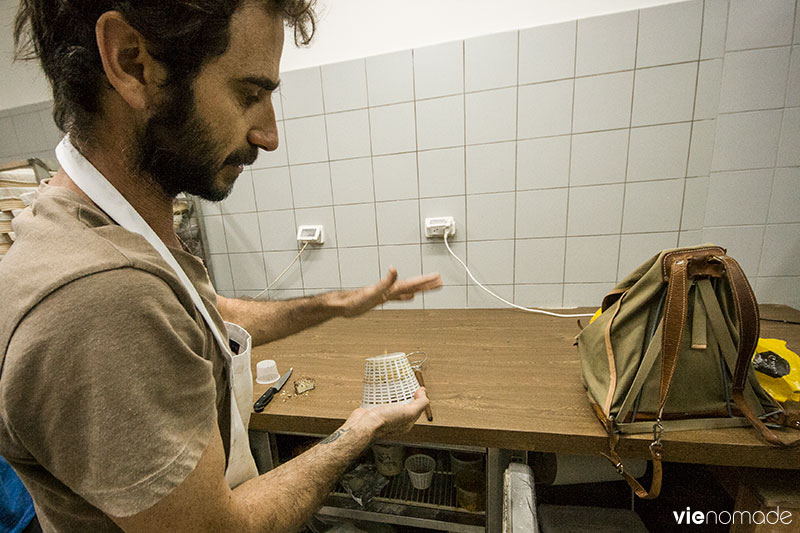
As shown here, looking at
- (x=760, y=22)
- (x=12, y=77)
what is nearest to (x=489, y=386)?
(x=760, y=22)

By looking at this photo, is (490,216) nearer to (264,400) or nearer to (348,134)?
(348,134)

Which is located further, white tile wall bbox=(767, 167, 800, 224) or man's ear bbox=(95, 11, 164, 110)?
white tile wall bbox=(767, 167, 800, 224)

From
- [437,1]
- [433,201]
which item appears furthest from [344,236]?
[437,1]

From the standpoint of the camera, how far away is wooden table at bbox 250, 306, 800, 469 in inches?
25.6

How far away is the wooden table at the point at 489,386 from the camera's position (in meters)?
0.65

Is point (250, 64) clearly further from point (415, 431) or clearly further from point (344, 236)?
point (344, 236)

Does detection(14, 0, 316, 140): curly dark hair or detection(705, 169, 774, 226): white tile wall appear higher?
detection(14, 0, 316, 140): curly dark hair

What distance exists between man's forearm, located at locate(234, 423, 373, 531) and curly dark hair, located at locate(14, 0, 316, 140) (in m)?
0.61

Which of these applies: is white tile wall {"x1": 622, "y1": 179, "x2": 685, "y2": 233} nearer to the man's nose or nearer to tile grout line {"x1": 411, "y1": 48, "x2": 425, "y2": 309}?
tile grout line {"x1": 411, "y1": 48, "x2": 425, "y2": 309}

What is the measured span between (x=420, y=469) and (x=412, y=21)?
1.60 metres

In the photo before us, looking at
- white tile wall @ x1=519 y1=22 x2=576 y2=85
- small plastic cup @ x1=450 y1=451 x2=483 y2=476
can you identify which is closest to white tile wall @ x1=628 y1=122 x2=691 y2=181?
white tile wall @ x1=519 y1=22 x2=576 y2=85

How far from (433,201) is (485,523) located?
1083 mm

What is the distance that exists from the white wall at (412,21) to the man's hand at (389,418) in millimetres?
1268

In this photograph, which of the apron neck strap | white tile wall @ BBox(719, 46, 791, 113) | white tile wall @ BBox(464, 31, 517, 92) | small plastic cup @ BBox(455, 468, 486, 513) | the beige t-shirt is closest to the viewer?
the beige t-shirt
